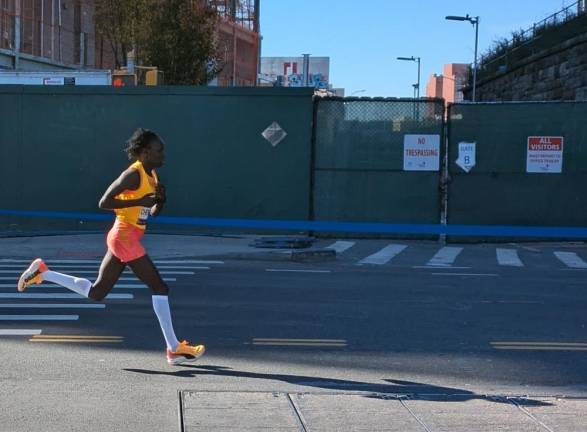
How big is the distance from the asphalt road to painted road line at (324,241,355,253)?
128 inches

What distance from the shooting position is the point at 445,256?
575 inches

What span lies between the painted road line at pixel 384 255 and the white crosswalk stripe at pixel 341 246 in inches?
27.1

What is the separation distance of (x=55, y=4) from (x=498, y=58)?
19135 millimetres

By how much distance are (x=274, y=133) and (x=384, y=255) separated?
13.0 feet

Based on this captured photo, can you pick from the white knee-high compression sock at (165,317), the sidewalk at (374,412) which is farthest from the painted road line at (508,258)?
the white knee-high compression sock at (165,317)

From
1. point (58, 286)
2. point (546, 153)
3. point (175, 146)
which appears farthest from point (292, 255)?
point (546, 153)

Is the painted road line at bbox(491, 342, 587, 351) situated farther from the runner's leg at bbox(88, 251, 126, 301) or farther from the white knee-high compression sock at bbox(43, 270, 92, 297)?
the white knee-high compression sock at bbox(43, 270, 92, 297)

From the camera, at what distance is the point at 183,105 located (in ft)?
55.8

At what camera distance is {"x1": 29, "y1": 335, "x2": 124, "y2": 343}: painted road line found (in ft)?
24.5

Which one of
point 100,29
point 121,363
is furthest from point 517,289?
point 100,29

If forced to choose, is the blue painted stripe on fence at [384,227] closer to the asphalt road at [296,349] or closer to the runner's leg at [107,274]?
the asphalt road at [296,349]

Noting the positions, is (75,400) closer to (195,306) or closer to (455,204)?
(195,306)

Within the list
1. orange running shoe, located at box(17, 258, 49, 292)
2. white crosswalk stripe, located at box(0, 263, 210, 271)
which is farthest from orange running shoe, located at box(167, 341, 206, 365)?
white crosswalk stripe, located at box(0, 263, 210, 271)

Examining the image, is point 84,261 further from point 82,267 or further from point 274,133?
point 274,133
